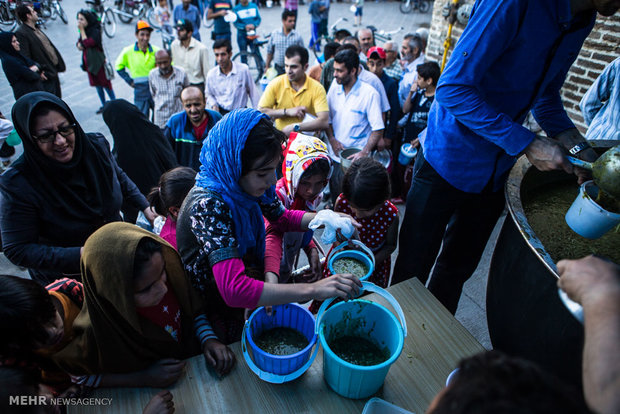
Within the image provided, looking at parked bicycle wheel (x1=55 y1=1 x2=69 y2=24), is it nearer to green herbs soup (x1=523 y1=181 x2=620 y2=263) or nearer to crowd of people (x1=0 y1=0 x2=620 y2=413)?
crowd of people (x1=0 y1=0 x2=620 y2=413)

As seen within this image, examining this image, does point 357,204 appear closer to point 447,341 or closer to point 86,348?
point 447,341

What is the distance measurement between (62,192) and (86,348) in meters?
1.14

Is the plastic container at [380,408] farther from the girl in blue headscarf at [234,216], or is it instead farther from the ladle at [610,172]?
the ladle at [610,172]

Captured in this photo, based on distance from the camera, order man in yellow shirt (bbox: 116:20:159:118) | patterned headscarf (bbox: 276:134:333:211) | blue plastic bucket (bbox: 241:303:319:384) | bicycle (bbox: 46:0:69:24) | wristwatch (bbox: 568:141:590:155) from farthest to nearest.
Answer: bicycle (bbox: 46:0:69:24) → man in yellow shirt (bbox: 116:20:159:118) → patterned headscarf (bbox: 276:134:333:211) → wristwatch (bbox: 568:141:590:155) → blue plastic bucket (bbox: 241:303:319:384)

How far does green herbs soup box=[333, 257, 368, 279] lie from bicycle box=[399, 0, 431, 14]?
17973 mm

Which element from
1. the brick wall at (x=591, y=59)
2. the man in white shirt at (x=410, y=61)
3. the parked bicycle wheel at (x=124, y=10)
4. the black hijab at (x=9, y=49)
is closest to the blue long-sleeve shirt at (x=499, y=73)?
the brick wall at (x=591, y=59)

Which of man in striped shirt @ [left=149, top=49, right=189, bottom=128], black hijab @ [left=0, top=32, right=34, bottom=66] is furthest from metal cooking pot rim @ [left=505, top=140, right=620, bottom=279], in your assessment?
black hijab @ [left=0, top=32, right=34, bottom=66]

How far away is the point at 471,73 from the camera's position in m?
1.57

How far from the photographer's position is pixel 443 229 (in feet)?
7.37

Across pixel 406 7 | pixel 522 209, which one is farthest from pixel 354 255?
pixel 406 7

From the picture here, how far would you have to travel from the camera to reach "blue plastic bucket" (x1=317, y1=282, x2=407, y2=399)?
1.16 meters

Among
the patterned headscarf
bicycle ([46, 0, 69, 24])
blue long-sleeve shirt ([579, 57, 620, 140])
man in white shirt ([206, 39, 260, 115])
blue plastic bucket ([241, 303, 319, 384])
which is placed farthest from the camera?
bicycle ([46, 0, 69, 24])

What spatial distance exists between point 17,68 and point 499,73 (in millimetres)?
5887

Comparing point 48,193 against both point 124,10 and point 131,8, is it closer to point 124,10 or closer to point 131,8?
point 124,10
